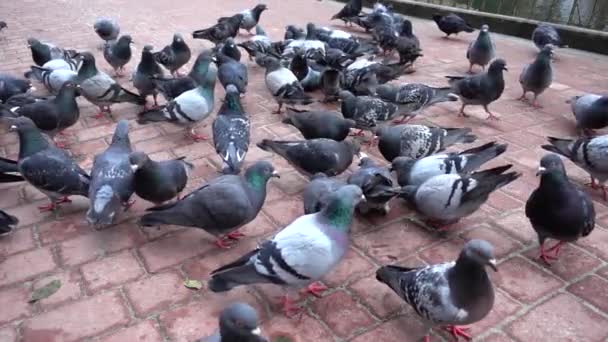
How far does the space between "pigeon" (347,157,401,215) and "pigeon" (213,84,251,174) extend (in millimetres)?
1220

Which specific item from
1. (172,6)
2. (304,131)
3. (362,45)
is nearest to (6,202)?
(304,131)

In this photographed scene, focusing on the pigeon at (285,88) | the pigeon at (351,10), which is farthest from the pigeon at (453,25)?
the pigeon at (285,88)

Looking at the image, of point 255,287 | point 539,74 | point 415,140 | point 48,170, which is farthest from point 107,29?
point 539,74

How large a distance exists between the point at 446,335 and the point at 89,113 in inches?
222

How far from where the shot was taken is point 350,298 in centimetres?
337

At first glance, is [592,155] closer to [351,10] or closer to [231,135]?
[231,135]

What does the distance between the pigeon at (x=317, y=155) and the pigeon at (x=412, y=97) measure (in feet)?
5.65

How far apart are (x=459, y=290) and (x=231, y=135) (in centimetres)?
301

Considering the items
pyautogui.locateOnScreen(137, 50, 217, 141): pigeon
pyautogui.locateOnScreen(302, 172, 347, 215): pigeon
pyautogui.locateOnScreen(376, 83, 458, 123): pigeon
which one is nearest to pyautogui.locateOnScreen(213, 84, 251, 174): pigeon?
pyautogui.locateOnScreen(137, 50, 217, 141): pigeon

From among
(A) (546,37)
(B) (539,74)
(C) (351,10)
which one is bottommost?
(B) (539,74)

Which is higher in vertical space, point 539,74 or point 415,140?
point 539,74

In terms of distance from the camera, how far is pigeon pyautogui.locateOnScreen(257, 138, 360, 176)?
15.1 ft

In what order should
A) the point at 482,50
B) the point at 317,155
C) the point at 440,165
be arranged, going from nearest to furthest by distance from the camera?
the point at 440,165, the point at 317,155, the point at 482,50

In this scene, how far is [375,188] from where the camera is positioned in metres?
4.11
